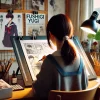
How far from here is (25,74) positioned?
5.22 feet

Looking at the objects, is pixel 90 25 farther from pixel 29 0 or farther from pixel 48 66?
pixel 29 0

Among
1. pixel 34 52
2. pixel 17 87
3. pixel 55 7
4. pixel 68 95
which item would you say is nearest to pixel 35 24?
pixel 55 7

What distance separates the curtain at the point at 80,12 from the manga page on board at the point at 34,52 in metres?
0.87

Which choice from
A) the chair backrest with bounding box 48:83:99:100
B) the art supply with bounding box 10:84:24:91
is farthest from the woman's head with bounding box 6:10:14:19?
the chair backrest with bounding box 48:83:99:100

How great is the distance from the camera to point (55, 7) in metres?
2.73

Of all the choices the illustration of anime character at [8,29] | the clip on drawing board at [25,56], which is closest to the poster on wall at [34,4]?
the illustration of anime character at [8,29]

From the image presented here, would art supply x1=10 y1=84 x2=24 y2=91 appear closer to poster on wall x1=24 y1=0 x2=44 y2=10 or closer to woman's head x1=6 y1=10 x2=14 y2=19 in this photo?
woman's head x1=6 y1=10 x2=14 y2=19

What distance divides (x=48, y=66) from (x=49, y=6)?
155 centimetres

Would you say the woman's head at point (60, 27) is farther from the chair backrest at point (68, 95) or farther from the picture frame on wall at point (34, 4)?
the picture frame on wall at point (34, 4)

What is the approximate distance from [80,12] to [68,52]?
4.70ft

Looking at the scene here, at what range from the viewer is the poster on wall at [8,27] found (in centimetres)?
253

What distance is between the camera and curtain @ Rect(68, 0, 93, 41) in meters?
2.59

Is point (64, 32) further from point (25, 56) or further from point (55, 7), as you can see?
point (55, 7)

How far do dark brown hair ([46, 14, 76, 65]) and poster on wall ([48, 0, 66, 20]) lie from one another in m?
1.39
